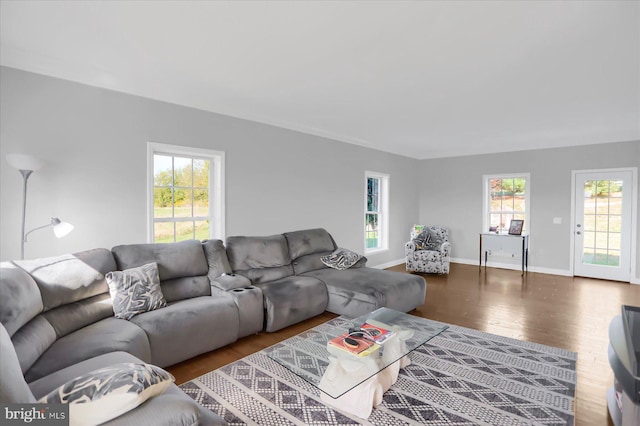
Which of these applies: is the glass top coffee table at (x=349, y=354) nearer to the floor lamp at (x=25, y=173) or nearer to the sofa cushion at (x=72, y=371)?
the sofa cushion at (x=72, y=371)

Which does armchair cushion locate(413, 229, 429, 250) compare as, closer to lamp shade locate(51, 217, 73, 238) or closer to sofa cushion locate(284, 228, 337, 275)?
sofa cushion locate(284, 228, 337, 275)

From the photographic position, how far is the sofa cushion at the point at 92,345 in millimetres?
1981

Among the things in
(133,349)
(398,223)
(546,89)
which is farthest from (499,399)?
(398,223)

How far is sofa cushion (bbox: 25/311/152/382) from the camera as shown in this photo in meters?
1.98

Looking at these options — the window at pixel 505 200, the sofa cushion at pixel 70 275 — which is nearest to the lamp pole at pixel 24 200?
the sofa cushion at pixel 70 275

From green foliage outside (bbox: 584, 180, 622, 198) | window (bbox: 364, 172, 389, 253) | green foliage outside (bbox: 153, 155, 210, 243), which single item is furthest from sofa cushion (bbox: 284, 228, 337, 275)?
green foliage outside (bbox: 584, 180, 622, 198)

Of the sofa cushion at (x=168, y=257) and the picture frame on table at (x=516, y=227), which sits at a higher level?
the picture frame on table at (x=516, y=227)

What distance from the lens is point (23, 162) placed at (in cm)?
258

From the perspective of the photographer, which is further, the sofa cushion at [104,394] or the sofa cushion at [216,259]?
the sofa cushion at [216,259]

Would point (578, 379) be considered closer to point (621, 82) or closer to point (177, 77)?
point (621, 82)

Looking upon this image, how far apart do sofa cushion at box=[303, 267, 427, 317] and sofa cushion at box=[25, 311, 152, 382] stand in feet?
6.85

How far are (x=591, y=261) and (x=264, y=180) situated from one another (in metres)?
6.21

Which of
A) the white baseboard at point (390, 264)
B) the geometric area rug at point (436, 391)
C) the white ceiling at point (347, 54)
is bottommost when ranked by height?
the geometric area rug at point (436, 391)

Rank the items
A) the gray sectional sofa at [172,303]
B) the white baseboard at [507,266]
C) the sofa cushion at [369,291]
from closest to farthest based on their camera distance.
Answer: the gray sectional sofa at [172,303]
the sofa cushion at [369,291]
the white baseboard at [507,266]
